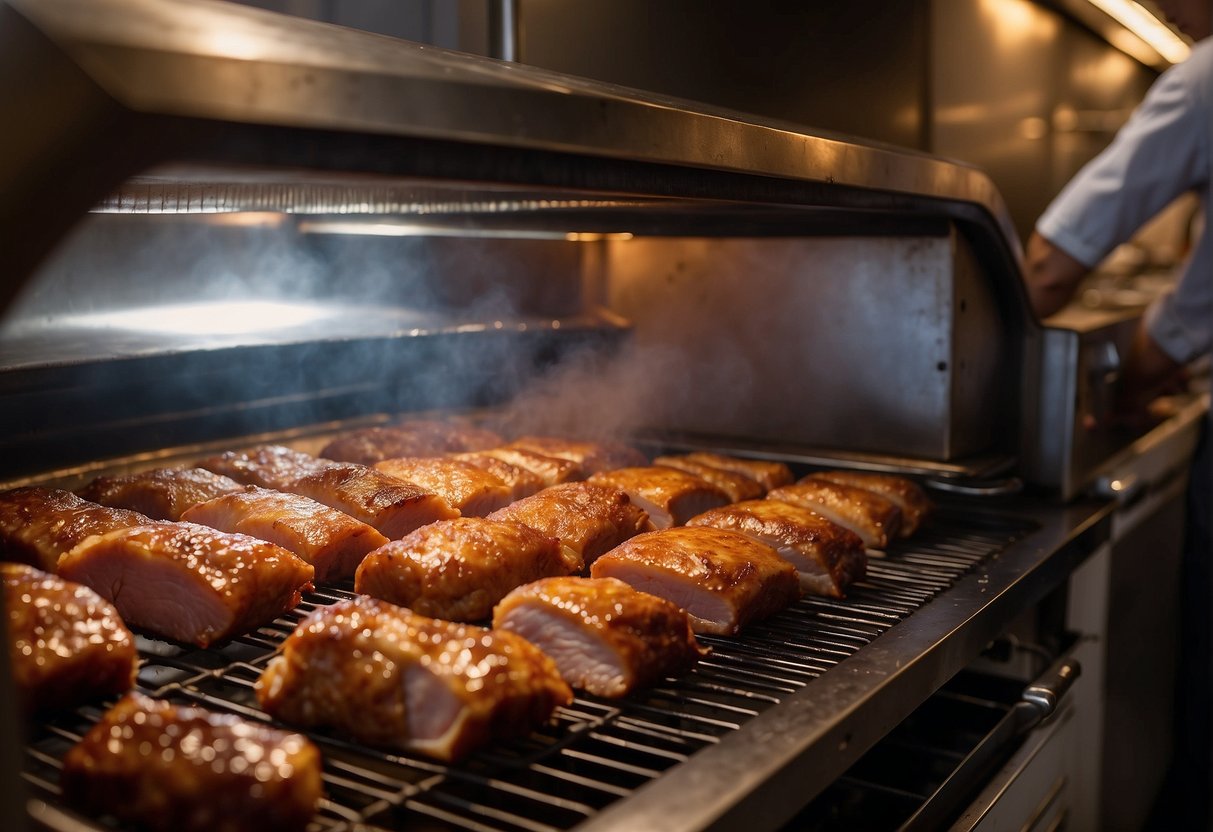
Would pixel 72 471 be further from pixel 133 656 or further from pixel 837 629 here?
pixel 837 629

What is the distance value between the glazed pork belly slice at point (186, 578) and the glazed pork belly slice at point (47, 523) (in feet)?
0.40

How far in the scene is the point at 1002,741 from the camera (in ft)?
7.52

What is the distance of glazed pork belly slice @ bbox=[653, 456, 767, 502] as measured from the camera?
9.62ft

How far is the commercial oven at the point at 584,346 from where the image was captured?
1092mm

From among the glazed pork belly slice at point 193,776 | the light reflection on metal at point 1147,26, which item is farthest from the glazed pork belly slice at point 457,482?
the light reflection on metal at point 1147,26

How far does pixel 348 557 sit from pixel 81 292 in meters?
1.18

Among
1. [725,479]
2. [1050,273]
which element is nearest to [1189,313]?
[1050,273]

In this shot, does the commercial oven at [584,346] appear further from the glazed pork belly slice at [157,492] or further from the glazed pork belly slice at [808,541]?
the glazed pork belly slice at [157,492]

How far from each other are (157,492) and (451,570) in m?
0.88

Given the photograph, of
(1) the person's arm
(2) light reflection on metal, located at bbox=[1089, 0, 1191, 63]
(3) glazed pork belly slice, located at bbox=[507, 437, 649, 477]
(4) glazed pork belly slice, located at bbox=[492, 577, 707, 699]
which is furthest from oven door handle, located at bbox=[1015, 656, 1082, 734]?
(2) light reflection on metal, located at bbox=[1089, 0, 1191, 63]

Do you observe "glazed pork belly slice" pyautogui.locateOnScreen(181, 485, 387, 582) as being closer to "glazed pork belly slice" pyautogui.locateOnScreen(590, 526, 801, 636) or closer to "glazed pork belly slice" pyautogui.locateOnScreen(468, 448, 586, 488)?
"glazed pork belly slice" pyautogui.locateOnScreen(590, 526, 801, 636)

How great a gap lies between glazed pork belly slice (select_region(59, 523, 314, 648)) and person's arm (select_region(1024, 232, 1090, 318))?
9.76 feet

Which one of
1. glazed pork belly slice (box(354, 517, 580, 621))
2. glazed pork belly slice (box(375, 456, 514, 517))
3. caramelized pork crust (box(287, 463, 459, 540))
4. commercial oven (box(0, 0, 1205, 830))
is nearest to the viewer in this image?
commercial oven (box(0, 0, 1205, 830))

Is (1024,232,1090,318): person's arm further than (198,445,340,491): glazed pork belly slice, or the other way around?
(1024,232,1090,318): person's arm
